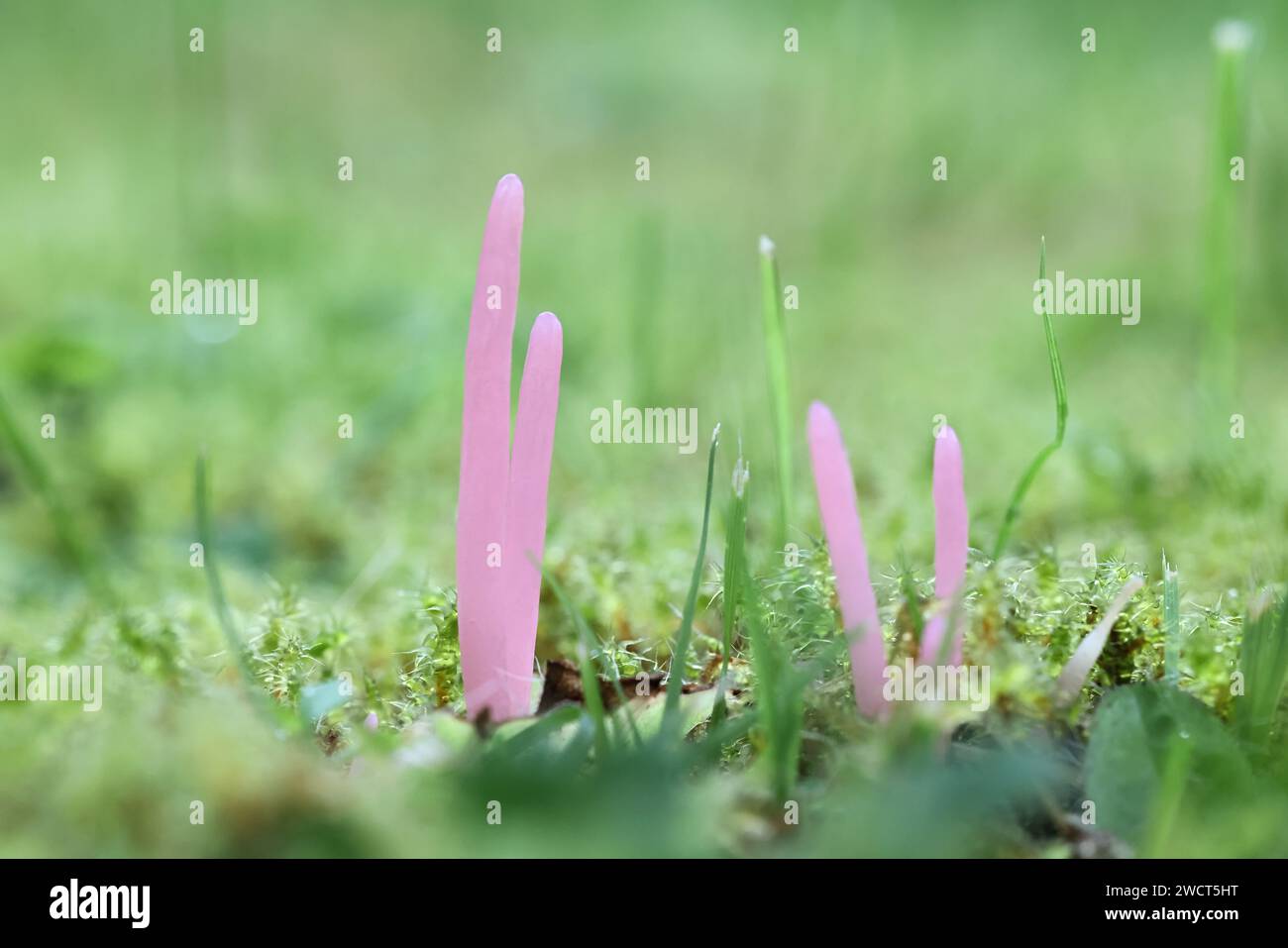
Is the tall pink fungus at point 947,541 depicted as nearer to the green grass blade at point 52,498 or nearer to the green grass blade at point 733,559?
the green grass blade at point 733,559

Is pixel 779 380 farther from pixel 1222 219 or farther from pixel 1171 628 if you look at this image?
pixel 1222 219

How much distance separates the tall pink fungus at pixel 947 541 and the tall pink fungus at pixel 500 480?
316mm

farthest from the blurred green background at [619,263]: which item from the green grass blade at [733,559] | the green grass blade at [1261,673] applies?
the green grass blade at [1261,673]

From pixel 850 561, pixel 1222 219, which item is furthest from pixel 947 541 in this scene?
pixel 1222 219

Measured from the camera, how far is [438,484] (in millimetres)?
2229

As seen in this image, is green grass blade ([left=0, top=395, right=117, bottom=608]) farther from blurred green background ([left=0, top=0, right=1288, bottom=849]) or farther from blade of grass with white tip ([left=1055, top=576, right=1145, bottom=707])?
blade of grass with white tip ([left=1055, top=576, right=1145, bottom=707])

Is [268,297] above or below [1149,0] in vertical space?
below

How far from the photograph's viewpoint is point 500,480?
99 centimetres

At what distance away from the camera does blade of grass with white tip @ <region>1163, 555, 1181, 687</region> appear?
977mm

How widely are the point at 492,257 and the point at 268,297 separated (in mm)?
2310

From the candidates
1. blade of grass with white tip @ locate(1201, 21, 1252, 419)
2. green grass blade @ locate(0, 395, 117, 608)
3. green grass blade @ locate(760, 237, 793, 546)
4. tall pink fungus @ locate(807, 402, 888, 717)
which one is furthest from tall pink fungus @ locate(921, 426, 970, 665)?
blade of grass with white tip @ locate(1201, 21, 1252, 419)

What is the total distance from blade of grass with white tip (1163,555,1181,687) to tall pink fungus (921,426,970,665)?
0.18 meters
